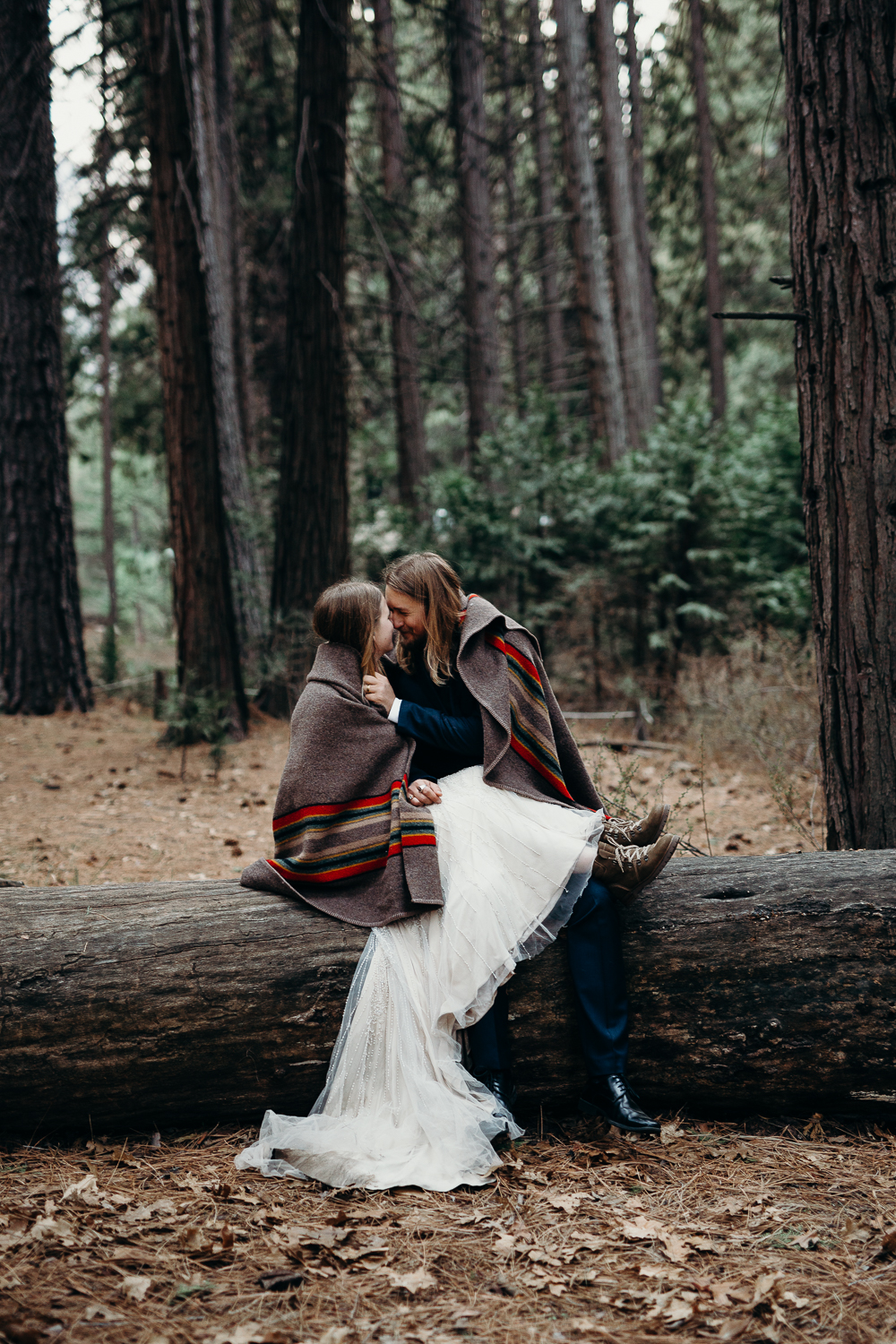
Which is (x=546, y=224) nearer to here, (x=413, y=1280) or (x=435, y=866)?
(x=435, y=866)

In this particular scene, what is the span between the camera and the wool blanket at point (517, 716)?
140 inches

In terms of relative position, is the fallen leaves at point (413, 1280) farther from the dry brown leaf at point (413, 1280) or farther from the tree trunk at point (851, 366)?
the tree trunk at point (851, 366)

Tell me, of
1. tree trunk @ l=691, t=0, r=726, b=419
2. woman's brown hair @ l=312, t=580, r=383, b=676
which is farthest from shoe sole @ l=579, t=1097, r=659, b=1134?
tree trunk @ l=691, t=0, r=726, b=419

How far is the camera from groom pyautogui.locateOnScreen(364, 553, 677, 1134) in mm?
3246

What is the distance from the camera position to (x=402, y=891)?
330 centimetres

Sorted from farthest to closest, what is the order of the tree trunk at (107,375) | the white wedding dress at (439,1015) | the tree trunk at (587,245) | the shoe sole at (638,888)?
the tree trunk at (587,245), the tree trunk at (107,375), the shoe sole at (638,888), the white wedding dress at (439,1015)

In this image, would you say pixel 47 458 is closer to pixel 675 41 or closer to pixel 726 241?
pixel 675 41

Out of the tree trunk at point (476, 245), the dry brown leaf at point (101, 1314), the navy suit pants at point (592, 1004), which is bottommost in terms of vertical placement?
the dry brown leaf at point (101, 1314)

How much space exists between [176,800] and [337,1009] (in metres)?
4.39

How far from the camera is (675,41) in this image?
19.6 meters

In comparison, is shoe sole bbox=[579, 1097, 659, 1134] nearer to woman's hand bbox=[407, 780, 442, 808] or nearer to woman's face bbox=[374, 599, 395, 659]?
woman's hand bbox=[407, 780, 442, 808]

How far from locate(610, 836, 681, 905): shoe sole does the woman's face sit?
1303mm

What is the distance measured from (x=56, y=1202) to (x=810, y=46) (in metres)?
5.33

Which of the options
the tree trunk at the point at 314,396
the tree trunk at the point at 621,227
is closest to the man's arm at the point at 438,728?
the tree trunk at the point at 314,396
